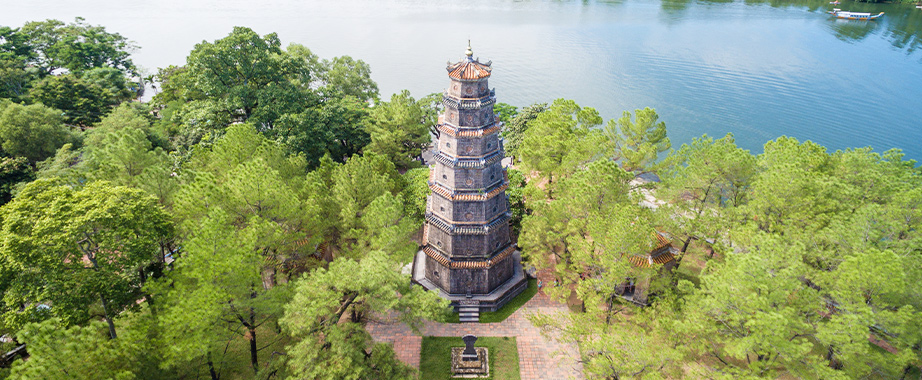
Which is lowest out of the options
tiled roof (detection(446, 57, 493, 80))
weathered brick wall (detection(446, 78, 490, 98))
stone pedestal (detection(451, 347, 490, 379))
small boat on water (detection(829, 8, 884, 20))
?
stone pedestal (detection(451, 347, 490, 379))

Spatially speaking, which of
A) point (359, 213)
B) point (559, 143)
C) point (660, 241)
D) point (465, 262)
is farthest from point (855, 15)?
point (359, 213)

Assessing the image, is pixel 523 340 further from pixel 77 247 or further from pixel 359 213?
pixel 77 247

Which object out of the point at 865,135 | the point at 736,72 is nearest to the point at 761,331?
the point at 865,135

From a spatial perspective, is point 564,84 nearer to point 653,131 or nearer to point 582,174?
point 653,131

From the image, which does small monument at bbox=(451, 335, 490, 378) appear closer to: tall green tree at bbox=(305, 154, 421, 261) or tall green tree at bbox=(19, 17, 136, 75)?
tall green tree at bbox=(305, 154, 421, 261)

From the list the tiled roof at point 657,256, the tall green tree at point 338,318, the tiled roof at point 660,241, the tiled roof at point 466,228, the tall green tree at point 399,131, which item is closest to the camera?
the tall green tree at point 338,318

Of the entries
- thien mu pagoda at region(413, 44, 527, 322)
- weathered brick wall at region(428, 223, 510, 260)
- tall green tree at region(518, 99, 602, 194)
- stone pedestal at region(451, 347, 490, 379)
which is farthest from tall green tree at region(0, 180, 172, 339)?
tall green tree at region(518, 99, 602, 194)

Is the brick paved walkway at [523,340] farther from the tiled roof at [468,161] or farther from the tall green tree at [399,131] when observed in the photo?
the tall green tree at [399,131]

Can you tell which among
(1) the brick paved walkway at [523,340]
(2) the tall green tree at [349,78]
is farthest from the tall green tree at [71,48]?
(1) the brick paved walkway at [523,340]
